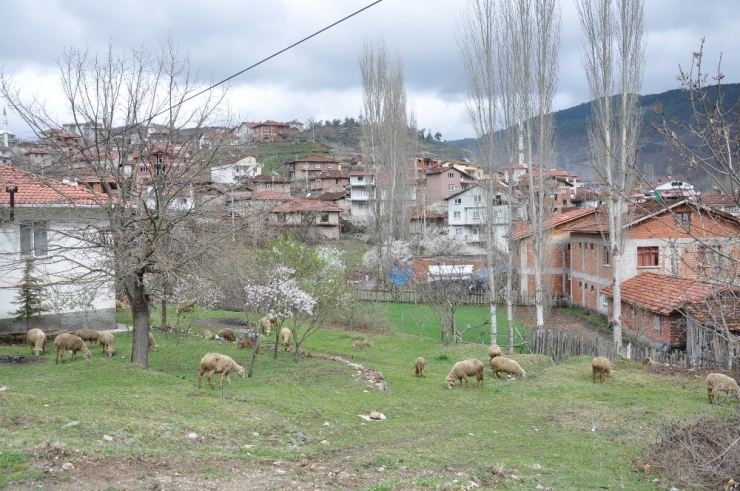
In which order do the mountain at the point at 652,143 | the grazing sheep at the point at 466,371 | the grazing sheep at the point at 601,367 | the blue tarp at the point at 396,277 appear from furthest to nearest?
the blue tarp at the point at 396,277 < the grazing sheep at the point at 601,367 < the grazing sheep at the point at 466,371 < the mountain at the point at 652,143

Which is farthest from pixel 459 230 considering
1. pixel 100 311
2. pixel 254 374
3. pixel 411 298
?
pixel 254 374

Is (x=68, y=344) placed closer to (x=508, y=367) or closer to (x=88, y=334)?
(x=88, y=334)

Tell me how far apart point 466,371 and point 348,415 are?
5.98 m

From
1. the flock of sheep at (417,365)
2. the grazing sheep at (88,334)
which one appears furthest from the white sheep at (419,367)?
the grazing sheep at (88,334)

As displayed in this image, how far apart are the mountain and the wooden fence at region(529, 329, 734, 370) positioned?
625 cm

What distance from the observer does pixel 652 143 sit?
43.2 m

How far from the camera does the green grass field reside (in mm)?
9523

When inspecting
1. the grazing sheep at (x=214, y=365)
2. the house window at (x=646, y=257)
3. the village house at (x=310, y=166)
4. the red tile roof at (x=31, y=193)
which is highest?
the village house at (x=310, y=166)

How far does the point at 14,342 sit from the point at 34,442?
14782 mm

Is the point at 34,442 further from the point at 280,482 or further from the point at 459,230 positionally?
the point at 459,230

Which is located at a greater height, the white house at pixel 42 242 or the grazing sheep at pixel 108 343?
the white house at pixel 42 242

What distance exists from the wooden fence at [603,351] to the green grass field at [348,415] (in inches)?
66.0

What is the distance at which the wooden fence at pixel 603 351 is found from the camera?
847 inches

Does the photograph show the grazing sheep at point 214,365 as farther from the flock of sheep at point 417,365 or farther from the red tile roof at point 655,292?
the red tile roof at point 655,292
